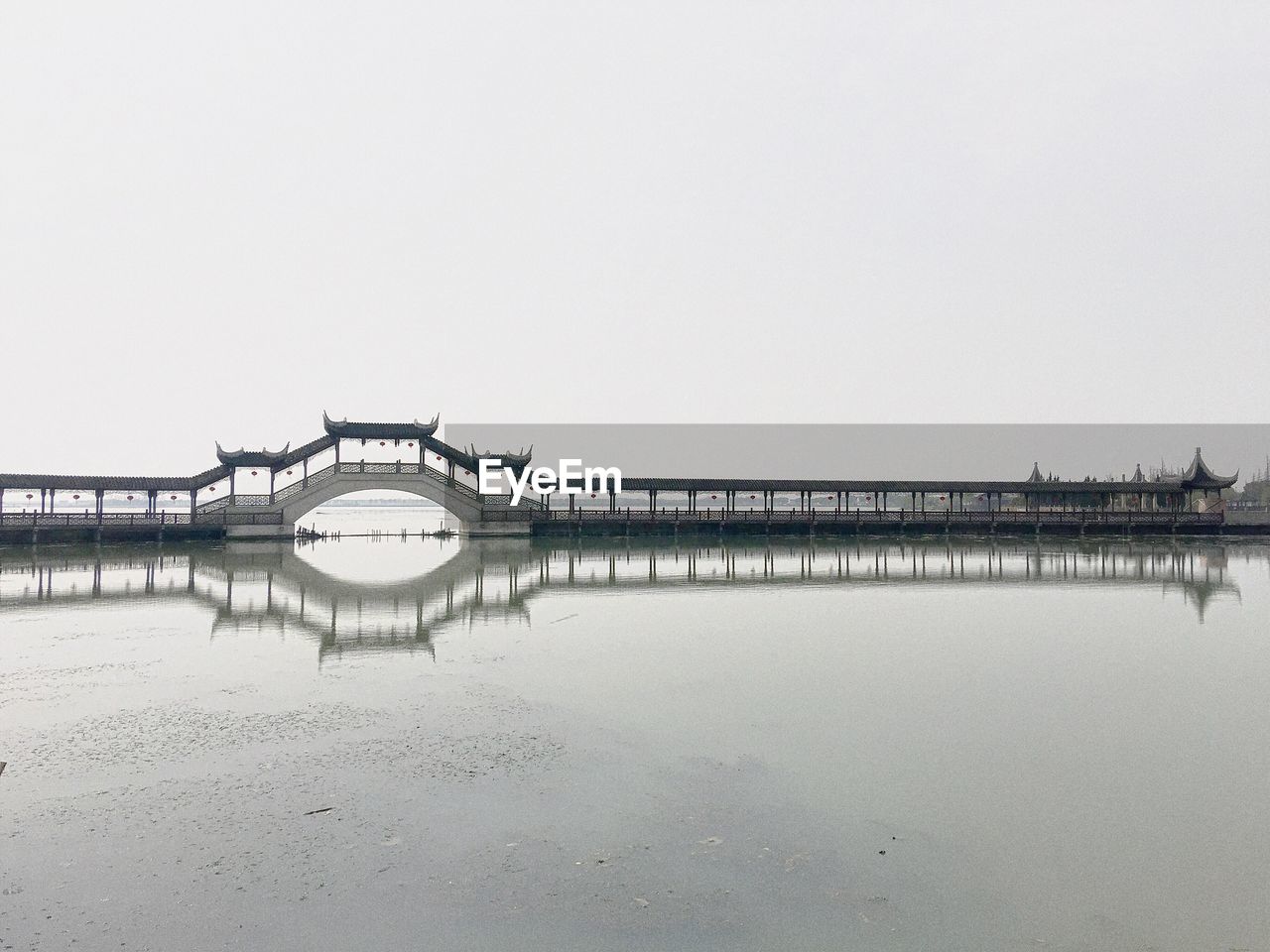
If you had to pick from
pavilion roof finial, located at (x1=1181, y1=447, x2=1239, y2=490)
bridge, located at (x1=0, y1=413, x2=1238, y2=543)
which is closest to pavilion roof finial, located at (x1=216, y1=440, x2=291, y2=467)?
bridge, located at (x1=0, y1=413, x2=1238, y2=543)

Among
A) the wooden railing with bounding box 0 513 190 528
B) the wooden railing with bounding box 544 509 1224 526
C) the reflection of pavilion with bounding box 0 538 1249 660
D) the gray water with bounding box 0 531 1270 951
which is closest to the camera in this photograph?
the gray water with bounding box 0 531 1270 951

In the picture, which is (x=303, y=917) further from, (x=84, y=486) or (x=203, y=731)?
(x=84, y=486)

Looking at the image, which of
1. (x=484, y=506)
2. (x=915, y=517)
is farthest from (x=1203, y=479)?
(x=484, y=506)

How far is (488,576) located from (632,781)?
58.5ft

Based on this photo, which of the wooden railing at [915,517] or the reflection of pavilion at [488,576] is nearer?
the reflection of pavilion at [488,576]

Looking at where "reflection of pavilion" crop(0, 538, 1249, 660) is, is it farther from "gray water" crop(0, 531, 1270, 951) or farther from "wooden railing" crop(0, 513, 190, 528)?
"wooden railing" crop(0, 513, 190, 528)

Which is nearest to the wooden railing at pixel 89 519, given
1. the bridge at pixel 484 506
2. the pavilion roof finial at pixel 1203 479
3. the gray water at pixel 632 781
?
the bridge at pixel 484 506

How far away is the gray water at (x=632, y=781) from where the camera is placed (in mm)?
4633

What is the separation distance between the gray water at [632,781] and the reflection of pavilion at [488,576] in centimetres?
71

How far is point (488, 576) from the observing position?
24.0 meters

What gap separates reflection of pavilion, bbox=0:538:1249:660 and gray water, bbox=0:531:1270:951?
71cm

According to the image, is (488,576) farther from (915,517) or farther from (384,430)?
(915,517)

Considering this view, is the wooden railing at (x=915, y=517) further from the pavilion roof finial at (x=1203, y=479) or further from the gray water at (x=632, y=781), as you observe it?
the gray water at (x=632, y=781)

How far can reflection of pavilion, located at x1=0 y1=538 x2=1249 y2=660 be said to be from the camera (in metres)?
16.4
